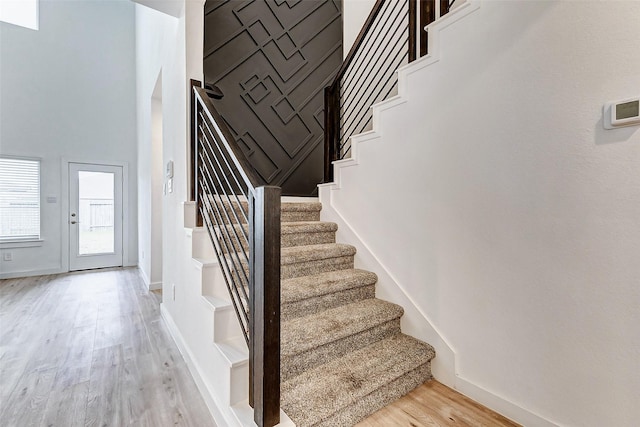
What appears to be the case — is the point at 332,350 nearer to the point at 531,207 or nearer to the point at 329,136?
the point at 531,207

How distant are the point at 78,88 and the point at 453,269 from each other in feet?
23.0

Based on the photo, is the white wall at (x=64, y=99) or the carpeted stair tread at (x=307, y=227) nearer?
the carpeted stair tread at (x=307, y=227)

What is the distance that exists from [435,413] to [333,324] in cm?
66

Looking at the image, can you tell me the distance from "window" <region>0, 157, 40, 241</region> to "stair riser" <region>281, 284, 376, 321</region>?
5.78 metres

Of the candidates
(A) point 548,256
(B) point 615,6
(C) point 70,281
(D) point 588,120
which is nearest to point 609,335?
(A) point 548,256

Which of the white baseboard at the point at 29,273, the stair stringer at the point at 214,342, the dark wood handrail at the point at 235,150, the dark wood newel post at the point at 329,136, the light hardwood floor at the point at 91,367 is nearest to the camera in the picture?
the dark wood handrail at the point at 235,150

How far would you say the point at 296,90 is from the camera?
12.0 feet

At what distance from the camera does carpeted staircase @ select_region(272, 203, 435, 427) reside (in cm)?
137

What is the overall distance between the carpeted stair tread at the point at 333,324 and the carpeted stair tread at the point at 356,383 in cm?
13

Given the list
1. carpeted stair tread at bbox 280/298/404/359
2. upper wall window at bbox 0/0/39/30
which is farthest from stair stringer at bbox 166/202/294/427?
upper wall window at bbox 0/0/39/30

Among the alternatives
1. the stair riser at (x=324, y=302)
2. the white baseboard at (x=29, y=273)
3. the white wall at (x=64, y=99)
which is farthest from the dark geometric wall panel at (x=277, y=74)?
the white baseboard at (x=29, y=273)

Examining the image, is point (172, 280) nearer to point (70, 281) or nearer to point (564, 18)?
point (564, 18)

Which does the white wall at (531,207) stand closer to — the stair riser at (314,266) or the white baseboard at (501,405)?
the white baseboard at (501,405)

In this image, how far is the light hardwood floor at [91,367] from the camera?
159cm
